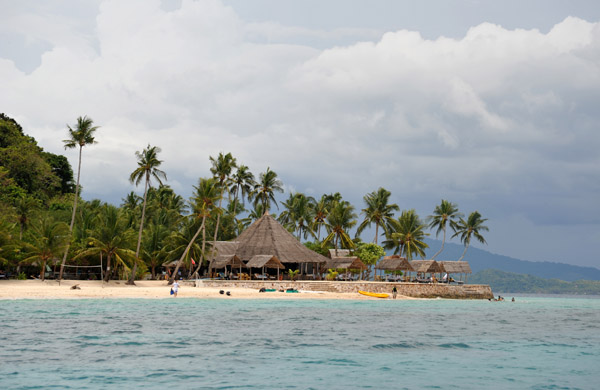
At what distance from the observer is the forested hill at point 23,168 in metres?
56.2

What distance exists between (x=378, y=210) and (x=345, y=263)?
13545 mm

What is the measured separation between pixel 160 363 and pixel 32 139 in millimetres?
60746

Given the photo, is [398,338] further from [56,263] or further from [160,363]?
[56,263]

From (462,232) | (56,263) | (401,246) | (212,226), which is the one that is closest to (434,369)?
(56,263)

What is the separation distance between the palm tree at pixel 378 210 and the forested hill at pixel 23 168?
117 feet

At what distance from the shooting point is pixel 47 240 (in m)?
42.7

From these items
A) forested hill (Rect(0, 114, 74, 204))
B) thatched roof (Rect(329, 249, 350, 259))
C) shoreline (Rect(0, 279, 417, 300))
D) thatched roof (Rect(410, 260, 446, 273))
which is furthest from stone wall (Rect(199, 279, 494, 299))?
forested hill (Rect(0, 114, 74, 204))

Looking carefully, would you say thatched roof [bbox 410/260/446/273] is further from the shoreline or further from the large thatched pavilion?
the shoreline

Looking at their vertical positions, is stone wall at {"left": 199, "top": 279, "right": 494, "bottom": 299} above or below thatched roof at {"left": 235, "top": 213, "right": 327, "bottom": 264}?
below

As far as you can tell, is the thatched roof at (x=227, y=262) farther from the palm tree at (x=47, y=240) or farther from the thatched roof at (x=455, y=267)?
the thatched roof at (x=455, y=267)

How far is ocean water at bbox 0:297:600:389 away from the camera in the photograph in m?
12.3

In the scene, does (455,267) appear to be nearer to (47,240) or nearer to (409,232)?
(409,232)

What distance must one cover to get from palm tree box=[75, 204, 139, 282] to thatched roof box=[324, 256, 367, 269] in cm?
2134

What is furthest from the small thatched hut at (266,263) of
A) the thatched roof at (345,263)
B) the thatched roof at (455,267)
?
the thatched roof at (455,267)
